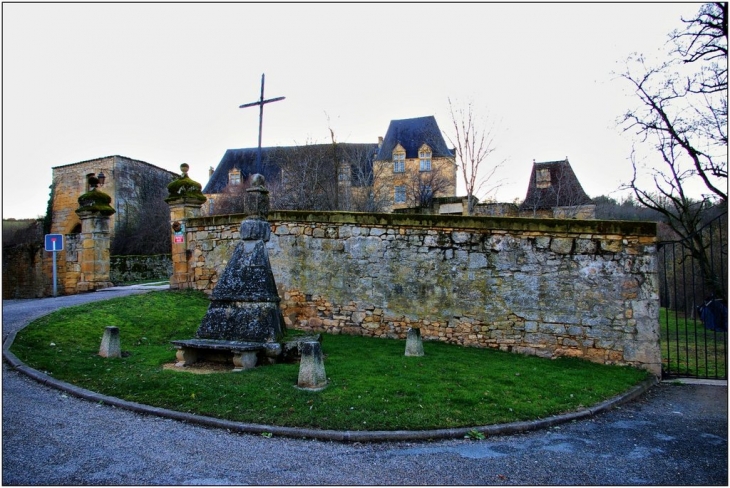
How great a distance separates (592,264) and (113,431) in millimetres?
7977

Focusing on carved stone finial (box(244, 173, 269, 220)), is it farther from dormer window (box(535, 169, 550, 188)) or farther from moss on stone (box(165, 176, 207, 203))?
dormer window (box(535, 169, 550, 188))

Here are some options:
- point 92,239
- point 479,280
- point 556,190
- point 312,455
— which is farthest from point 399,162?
point 312,455

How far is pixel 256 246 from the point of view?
307 inches

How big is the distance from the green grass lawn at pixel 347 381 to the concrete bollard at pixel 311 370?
0.52 ft

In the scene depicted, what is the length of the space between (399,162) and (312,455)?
35872mm

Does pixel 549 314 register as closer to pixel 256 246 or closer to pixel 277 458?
pixel 256 246

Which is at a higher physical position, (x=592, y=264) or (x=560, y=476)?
(x=592, y=264)

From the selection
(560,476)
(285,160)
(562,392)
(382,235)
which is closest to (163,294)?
(382,235)

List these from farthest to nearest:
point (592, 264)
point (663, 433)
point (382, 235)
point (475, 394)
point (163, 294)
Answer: point (163, 294) < point (382, 235) < point (592, 264) < point (475, 394) < point (663, 433)

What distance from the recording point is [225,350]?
677 centimetres

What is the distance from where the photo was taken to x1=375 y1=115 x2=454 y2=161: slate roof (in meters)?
38.8

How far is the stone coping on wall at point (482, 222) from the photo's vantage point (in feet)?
27.2

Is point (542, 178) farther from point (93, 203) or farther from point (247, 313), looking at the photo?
point (247, 313)

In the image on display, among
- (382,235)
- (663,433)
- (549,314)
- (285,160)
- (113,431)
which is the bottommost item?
(663,433)
